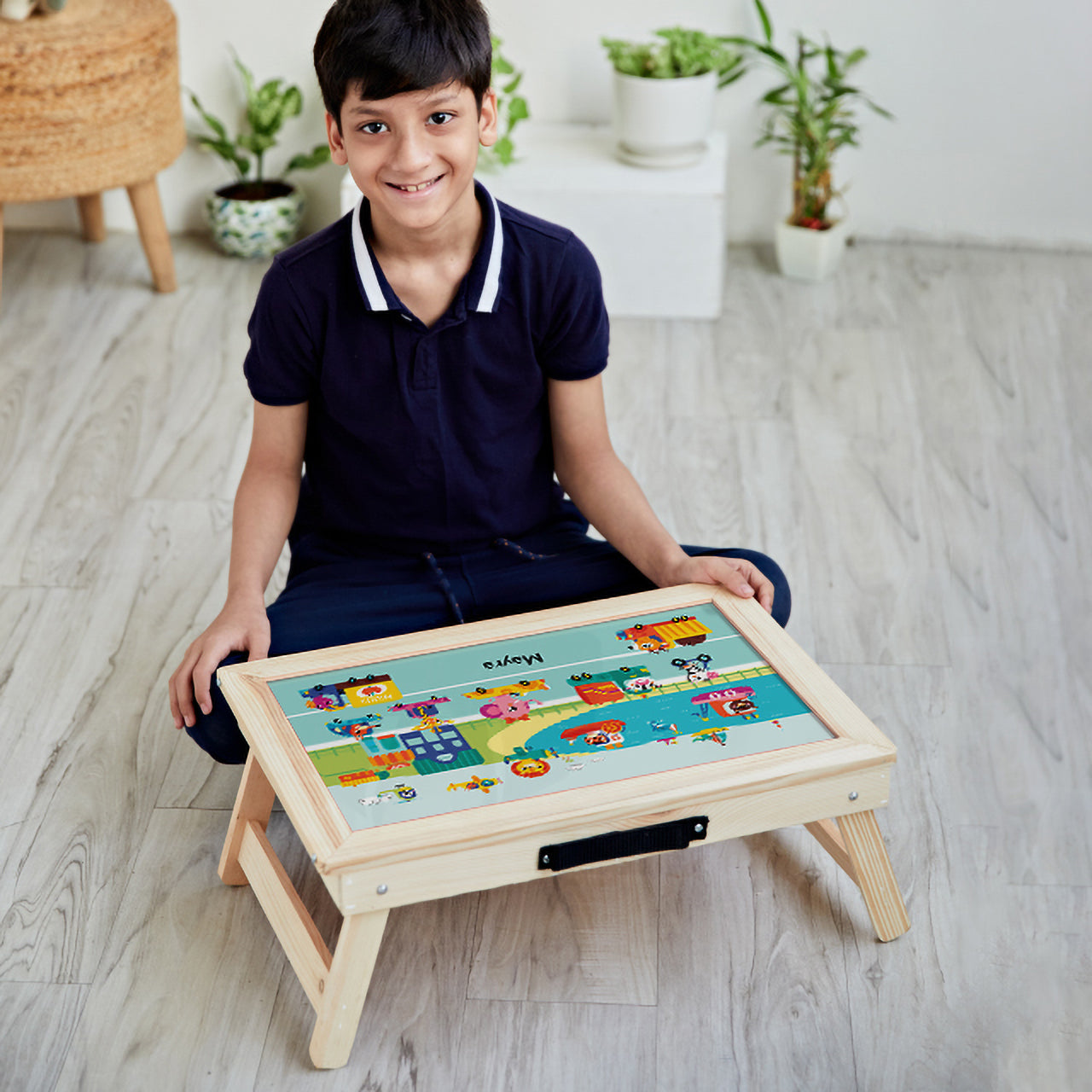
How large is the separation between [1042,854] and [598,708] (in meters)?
0.53

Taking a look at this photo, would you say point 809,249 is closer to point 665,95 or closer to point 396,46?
point 665,95

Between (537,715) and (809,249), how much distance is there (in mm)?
1708

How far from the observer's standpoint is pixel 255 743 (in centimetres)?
110

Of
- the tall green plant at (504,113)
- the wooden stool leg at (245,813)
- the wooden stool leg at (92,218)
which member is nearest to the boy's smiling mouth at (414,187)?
the wooden stool leg at (245,813)

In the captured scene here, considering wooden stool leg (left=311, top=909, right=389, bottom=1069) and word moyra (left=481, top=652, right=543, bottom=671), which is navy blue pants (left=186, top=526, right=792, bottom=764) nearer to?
word moyra (left=481, top=652, right=543, bottom=671)

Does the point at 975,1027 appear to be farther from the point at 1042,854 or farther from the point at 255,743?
the point at 255,743

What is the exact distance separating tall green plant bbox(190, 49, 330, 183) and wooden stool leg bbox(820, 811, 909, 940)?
181cm

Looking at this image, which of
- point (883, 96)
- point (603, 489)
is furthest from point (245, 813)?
point (883, 96)

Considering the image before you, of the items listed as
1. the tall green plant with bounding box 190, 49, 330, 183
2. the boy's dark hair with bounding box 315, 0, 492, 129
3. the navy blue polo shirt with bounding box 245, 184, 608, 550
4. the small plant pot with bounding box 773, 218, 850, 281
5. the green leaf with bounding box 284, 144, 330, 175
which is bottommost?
the small plant pot with bounding box 773, 218, 850, 281

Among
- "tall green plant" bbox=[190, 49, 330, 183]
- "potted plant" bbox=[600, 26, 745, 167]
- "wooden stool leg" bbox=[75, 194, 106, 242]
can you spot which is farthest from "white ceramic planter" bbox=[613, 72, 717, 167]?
"wooden stool leg" bbox=[75, 194, 106, 242]

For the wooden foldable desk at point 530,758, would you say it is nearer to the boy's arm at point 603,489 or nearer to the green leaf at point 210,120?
the boy's arm at point 603,489

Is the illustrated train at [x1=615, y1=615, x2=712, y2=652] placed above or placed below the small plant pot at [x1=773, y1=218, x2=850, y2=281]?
above

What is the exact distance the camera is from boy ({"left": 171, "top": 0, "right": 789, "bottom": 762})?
1188 millimetres

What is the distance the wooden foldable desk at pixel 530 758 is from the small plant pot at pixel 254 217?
1595 millimetres
